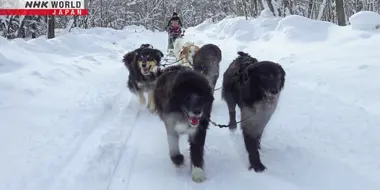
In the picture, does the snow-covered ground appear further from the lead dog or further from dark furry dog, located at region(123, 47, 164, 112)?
the lead dog

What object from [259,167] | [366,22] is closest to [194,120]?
[259,167]

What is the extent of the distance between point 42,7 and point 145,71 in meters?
15.0

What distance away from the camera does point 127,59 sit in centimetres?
784

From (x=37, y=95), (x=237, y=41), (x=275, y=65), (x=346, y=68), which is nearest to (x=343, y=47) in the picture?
(x=346, y=68)

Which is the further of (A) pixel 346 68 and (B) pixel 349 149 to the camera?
(A) pixel 346 68

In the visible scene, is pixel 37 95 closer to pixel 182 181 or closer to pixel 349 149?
pixel 182 181

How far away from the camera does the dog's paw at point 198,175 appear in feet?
13.8

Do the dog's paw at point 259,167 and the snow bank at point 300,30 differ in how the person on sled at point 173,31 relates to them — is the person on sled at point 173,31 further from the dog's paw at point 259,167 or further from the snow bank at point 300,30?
the dog's paw at point 259,167

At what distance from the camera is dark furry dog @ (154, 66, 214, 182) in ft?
13.0

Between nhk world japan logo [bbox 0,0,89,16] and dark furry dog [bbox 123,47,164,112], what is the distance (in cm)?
1397

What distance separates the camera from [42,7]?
19.8 metres

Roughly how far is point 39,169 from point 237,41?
45.4 ft

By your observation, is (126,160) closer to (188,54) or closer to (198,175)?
(198,175)

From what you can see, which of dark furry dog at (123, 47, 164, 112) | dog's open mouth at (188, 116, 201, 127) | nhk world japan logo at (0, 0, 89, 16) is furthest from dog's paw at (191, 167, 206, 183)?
nhk world japan logo at (0, 0, 89, 16)
